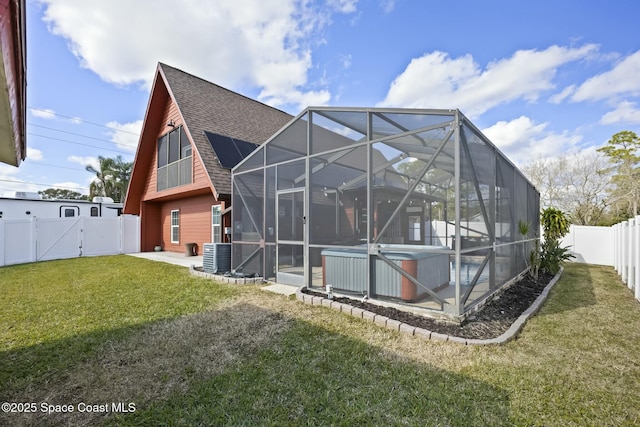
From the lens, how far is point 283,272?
6.75m

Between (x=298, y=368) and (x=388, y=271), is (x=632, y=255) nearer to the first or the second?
(x=388, y=271)

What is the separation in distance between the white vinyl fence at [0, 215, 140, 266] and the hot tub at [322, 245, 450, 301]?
42.2ft

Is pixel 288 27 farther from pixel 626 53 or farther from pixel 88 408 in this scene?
pixel 626 53

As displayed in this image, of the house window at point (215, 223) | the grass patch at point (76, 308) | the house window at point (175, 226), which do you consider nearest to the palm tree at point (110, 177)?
the house window at point (175, 226)

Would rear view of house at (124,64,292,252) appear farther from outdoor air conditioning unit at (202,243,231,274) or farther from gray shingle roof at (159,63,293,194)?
outdoor air conditioning unit at (202,243,231,274)

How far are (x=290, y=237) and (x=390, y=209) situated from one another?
99.6 inches

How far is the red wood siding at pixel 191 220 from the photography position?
12133 millimetres

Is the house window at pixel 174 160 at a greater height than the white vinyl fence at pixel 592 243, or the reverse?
the house window at pixel 174 160

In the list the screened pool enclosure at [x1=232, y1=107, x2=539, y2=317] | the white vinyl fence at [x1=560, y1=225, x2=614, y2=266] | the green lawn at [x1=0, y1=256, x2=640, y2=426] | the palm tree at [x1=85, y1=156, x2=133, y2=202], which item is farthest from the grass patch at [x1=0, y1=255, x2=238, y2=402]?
the palm tree at [x1=85, y1=156, x2=133, y2=202]

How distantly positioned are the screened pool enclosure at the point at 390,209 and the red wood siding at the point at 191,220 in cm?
573

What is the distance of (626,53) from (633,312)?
45.3 ft

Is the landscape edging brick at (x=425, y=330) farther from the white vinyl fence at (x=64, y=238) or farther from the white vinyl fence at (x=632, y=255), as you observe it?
the white vinyl fence at (x=64, y=238)

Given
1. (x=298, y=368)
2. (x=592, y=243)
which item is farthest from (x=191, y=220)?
(x=592, y=243)

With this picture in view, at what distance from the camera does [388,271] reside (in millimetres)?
4934
